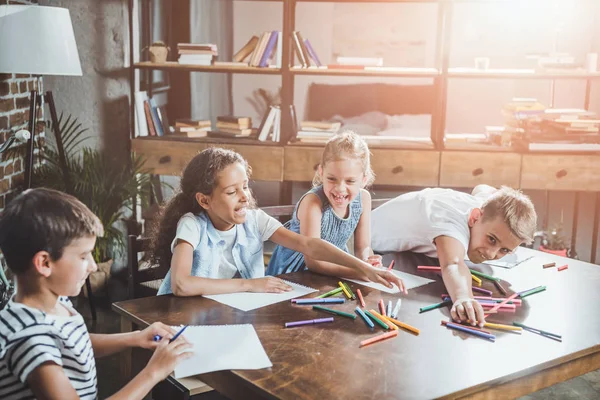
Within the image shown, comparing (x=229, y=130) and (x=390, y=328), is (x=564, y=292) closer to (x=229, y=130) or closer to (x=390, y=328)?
(x=390, y=328)

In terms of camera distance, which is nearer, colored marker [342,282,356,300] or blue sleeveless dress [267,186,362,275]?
colored marker [342,282,356,300]

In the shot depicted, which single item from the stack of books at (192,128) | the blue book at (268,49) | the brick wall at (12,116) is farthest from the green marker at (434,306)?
the stack of books at (192,128)

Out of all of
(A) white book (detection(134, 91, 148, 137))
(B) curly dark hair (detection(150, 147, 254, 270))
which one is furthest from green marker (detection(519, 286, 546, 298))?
(A) white book (detection(134, 91, 148, 137))

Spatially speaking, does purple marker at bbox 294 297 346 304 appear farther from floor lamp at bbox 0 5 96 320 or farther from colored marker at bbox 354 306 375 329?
floor lamp at bbox 0 5 96 320

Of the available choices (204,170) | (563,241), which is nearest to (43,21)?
(204,170)

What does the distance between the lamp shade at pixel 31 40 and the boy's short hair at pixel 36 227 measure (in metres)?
1.78

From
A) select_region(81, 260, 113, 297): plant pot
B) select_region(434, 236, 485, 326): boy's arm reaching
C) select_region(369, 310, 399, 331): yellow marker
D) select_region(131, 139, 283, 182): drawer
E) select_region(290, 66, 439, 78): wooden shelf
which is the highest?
select_region(290, 66, 439, 78): wooden shelf

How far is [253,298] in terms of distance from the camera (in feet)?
5.71

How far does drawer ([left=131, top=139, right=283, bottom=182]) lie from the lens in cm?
400

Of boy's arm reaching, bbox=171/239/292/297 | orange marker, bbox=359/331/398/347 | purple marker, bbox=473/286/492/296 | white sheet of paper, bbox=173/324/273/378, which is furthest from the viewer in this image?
purple marker, bbox=473/286/492/296

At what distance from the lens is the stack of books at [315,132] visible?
160 inches

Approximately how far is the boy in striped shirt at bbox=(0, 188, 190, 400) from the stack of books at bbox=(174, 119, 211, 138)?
292cm

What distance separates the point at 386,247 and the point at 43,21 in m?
1.73

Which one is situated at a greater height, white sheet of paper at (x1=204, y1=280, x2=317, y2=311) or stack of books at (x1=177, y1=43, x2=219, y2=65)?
stack of books at (x1=177, y1=43, x2=219, y2=65)
